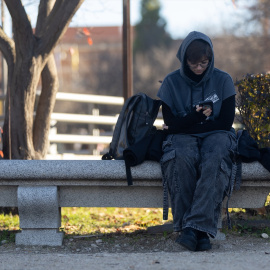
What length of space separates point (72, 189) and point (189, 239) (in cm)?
116

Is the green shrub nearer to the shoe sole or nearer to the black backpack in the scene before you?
the black backpack

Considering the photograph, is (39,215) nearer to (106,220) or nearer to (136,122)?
(136,122)

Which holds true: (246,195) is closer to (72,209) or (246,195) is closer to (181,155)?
(181,155)

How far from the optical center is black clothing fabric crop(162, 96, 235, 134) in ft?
16.0

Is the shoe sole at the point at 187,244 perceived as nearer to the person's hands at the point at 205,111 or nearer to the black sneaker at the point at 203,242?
the black sneaker at the point at 203,242

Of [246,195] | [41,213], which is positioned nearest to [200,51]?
[246,195]

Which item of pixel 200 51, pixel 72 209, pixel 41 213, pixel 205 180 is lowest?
pixel 72 209

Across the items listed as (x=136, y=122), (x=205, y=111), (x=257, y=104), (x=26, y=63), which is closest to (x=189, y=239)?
(x=205, y=111)

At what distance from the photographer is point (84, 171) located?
4871mm

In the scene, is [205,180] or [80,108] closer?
[205,180]

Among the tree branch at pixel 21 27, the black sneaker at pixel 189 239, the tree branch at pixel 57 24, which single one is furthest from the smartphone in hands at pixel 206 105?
the tree branch at pixel 21 27

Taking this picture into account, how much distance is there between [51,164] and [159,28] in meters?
61.2

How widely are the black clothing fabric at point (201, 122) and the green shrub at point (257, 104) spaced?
0.87 meters

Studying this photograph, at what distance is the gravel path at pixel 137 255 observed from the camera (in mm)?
4016
